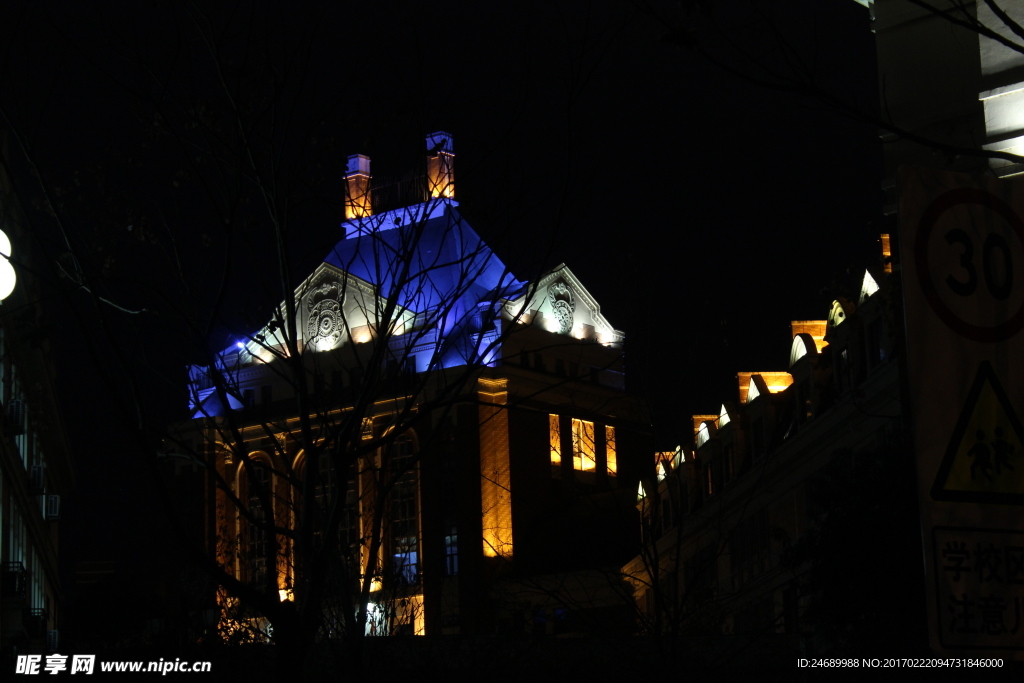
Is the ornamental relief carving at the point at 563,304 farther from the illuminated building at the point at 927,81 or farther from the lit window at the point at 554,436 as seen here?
the illuminated building at the point at 927,81

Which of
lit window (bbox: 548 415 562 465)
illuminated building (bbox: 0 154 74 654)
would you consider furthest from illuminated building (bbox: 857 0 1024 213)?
lit window (bbox: 548 415 562 465)

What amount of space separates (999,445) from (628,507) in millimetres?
50897

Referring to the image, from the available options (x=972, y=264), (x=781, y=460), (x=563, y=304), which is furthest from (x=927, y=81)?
(x=563, y=304)

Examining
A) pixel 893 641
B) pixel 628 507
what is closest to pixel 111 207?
pixel 893 641

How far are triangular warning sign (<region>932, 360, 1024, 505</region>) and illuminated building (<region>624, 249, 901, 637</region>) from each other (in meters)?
13.9

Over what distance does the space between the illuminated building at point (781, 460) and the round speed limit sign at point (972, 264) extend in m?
13.7

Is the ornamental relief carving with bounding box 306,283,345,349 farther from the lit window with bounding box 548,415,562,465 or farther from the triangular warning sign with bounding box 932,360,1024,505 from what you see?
the triangular warning sign with bounding box 932,360,1024,505

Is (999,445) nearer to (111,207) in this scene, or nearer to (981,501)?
(981,501)

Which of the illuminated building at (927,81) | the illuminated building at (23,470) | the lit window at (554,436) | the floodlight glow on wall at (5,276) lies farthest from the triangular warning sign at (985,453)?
the lit window at (554,436)

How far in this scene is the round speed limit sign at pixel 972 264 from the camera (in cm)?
400

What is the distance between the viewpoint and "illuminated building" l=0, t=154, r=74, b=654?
25.1m

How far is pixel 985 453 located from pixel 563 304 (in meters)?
62.9

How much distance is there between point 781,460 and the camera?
95.3 ft

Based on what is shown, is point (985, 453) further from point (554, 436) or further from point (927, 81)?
point (554, 436)
